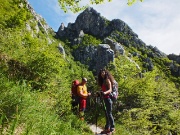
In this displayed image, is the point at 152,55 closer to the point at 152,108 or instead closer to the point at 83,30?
the point at 83,30

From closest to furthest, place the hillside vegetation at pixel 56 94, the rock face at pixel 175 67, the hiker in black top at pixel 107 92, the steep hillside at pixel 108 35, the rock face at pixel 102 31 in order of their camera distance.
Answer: the hillside vegetation at pixel 56 94
the hiker in black top at pixel 107 92
the rock face at pixel 175 67
the steep hillside at pixel 108 35
the rock face at pixel 102 31

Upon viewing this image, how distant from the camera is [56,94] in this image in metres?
9.60

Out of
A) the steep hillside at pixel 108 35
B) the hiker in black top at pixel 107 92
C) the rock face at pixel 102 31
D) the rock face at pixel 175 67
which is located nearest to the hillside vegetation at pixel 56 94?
the hiker in black top at pixel 107 92

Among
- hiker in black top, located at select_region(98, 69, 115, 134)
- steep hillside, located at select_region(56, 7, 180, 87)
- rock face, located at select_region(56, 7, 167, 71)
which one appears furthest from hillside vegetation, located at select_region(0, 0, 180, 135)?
rock face, located at select_region(56, 7, 167, 71)

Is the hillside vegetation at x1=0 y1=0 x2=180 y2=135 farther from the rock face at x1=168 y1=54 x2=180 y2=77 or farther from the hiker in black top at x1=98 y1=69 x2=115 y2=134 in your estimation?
the rock face at x1=168 y1=54 x2=180 y2=77

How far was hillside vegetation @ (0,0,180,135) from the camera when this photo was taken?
215 inches

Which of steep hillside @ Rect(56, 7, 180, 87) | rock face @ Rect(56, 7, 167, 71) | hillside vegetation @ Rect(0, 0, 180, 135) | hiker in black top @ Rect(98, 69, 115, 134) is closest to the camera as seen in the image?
hillside vegetation @ Rect(0, 0, 180, 135)

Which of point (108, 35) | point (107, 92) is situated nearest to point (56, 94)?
point (107, 92)

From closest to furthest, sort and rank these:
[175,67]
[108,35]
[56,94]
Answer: [56,94] → [175,67] → [108,35]

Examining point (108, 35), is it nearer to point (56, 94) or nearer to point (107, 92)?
point (56, 94)

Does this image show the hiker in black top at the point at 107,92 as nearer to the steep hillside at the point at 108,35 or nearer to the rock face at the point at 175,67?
the steep hillside at the point at 108,35

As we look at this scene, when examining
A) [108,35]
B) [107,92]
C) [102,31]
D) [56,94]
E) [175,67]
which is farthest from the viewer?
[102,31]

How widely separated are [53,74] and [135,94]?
5.57 m

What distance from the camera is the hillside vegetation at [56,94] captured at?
5457 millimetres
